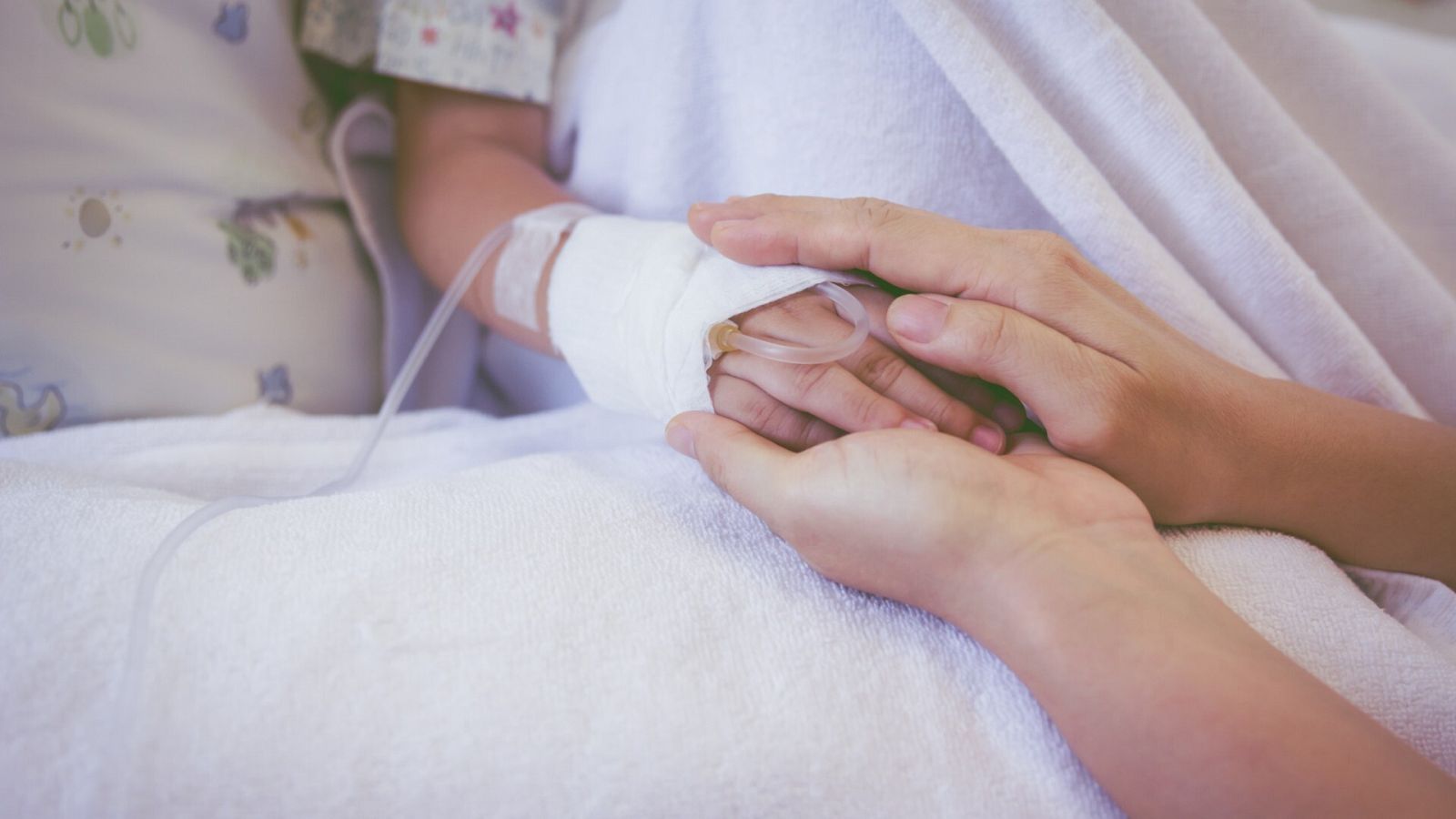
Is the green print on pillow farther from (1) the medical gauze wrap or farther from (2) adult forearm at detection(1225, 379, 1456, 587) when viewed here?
(2) adult forearm at detection(1225, 379, 1456, 587)

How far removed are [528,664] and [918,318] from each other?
1.01 feet

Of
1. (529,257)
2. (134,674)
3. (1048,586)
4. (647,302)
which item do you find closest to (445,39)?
(529,257)

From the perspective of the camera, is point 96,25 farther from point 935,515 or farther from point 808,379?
point 935,515

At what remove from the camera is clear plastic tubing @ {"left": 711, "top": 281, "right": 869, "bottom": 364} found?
1.67 feet

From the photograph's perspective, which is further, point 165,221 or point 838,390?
point 165,221

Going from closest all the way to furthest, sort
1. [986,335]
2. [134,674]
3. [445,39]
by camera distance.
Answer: [134,674] → [986,335] → [445,39]

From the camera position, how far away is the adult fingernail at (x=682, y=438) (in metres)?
0.54

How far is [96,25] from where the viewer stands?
0.63m

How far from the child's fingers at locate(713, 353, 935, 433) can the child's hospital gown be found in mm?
180

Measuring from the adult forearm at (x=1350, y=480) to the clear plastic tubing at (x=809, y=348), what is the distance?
0.27m

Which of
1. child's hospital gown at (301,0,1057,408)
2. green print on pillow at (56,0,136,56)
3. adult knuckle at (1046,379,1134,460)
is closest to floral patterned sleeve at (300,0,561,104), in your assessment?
child's hospital gown at (301,0,1057,408)

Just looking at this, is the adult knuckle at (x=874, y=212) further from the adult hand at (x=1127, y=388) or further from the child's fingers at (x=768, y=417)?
the child's fingers at (x=768, y=417)

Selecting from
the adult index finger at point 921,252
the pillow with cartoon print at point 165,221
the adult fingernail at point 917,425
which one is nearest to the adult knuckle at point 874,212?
the adult index finger at point 921,252

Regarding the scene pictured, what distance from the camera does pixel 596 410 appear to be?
744 mm
